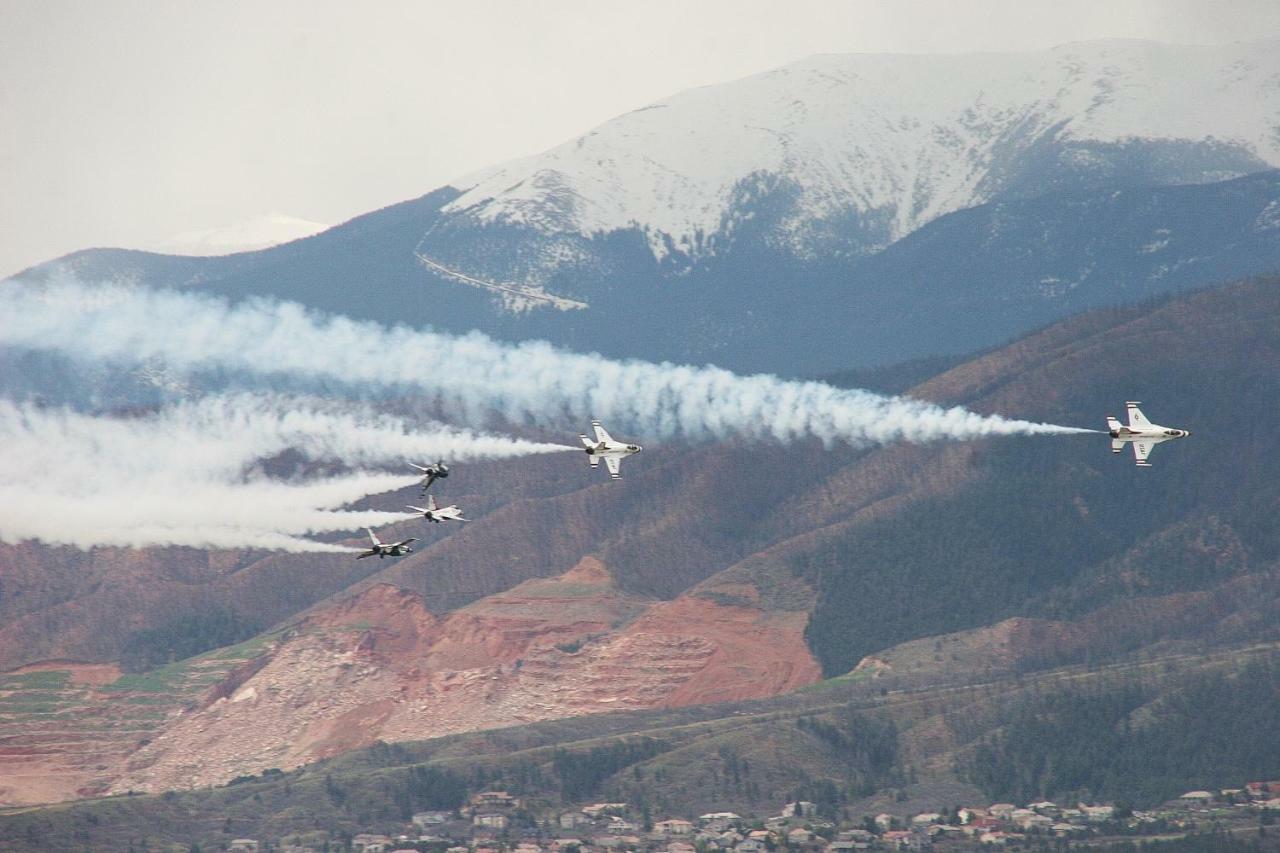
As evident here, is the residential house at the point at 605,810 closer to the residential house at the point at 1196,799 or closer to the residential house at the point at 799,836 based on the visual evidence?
the residential house at the point at 799,836

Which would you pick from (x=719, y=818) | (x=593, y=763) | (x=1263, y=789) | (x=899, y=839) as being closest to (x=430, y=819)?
(x=593, y=763)

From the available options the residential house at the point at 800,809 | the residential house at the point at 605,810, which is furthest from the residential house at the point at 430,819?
the residential house at the point at 800,809

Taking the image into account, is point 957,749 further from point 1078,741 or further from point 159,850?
point 159,850

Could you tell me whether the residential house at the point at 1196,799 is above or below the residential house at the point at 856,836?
below

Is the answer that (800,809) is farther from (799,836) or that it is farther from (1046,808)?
(1046,808)

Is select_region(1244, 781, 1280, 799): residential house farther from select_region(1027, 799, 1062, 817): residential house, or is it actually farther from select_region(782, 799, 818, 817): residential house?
select_region(782, 799, 818, 817): residential house

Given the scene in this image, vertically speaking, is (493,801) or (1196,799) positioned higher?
(493,801)

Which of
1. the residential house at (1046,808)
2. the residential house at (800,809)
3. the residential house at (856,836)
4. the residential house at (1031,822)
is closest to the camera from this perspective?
the residential house at (856,836)

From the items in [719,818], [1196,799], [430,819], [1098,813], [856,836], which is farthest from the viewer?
[430,819]

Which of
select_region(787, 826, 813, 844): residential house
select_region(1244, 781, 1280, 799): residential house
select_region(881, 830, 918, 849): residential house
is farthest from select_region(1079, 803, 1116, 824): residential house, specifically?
select_region(787, 826, 813, 844): residential house

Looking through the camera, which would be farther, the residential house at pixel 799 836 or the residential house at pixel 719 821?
the residential house at pixel 719 821

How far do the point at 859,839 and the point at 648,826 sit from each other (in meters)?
16.7

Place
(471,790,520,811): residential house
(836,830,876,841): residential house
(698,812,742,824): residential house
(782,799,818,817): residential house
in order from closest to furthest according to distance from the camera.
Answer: (836,830,876,841): residential house, (698,812,742,824): residential house, (782,799,818,817): residential house, (471,790,520,811): residential house

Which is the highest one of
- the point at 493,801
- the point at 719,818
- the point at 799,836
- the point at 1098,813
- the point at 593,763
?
the point at 593,763
